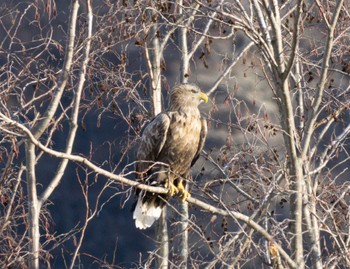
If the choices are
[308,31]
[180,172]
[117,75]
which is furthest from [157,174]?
[308,31]

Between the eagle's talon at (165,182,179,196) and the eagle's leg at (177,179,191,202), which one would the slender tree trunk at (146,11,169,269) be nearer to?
the eagle's leg at (177,179,191,202)

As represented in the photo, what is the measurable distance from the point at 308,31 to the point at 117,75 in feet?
8.06

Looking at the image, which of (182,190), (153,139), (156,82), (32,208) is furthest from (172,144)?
(32,208)

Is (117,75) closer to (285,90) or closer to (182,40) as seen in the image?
(182,40)

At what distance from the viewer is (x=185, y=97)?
10.0 meters

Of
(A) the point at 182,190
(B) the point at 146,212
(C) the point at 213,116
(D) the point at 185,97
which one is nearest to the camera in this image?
(A) the point at 182,190

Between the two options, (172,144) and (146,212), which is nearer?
(172,144)

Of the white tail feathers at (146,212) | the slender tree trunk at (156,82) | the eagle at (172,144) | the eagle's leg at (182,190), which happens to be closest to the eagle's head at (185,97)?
the eagle at (172,144)

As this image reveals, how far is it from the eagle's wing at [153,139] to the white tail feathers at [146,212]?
312mm

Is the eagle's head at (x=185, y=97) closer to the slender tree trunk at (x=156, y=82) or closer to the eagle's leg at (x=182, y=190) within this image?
the slender tree trunk at (x=156, y=82)

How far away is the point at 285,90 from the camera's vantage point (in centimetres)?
844

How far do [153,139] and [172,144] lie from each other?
156 mm

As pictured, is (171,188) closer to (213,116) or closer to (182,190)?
(182,190)

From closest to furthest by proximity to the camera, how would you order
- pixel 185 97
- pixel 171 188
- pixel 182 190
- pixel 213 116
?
pixel 171 188 → pixel 182 190 → pixel 185 97 → pixel 213 116
